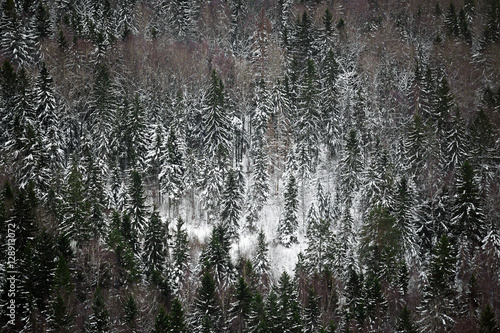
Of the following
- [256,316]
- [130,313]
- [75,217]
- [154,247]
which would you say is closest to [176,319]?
[130,313]

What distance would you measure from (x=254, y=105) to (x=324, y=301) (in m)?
36.0

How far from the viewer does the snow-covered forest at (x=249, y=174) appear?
42.5 meters

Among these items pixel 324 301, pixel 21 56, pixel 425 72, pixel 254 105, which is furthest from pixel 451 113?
pixel 21 56

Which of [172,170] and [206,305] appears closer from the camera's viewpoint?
[206,305]

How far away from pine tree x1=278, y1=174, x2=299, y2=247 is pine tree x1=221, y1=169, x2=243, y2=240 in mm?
5613

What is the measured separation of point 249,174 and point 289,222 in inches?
534

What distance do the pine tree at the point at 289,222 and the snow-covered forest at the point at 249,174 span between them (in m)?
0.27

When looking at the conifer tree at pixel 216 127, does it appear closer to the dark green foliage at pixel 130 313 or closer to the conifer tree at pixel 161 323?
the dark green foliage at pixel 130 313

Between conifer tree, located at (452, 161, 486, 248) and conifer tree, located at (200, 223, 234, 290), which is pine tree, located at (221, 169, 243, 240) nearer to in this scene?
conifer tree, located at (200, 223, 234, 290)

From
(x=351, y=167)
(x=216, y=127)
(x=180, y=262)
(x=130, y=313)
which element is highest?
(x=216, y=127)

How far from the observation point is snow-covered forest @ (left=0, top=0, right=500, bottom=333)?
42469 mm

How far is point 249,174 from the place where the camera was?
224ft

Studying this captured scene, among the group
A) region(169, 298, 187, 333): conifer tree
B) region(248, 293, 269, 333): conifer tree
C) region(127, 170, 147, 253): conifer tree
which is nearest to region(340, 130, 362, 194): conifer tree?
region(248, 293, 269, 333): conifer tree

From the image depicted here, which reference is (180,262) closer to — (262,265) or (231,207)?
(262,265)
